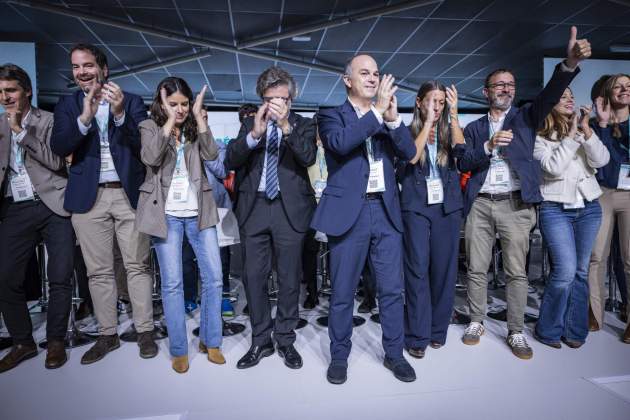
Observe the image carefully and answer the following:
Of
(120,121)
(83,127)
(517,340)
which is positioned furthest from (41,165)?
(517,340)

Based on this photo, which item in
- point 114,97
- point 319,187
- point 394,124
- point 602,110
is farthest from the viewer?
point 319,187

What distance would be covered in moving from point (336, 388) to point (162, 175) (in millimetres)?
1516

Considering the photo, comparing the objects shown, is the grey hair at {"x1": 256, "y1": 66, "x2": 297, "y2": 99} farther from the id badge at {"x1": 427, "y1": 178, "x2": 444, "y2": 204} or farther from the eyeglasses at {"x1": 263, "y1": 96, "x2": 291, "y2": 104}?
the id badge at {"x1": 427, "y1": 178, "x2": 444, "y2": 204}

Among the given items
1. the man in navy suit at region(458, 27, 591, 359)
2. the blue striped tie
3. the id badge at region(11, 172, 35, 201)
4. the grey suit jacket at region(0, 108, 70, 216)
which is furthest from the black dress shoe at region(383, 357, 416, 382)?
the id badge at region(11, 172, 35, 201)

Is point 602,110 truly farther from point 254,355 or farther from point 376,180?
point 254,355

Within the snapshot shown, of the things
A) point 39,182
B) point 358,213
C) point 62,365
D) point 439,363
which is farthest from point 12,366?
point 439,363

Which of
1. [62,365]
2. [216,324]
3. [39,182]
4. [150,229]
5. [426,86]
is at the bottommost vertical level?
[62,365]

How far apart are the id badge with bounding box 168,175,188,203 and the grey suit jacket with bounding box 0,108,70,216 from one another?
28.0 inches

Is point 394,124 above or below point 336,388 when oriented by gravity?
above

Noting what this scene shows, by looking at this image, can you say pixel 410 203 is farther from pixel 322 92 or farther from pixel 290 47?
pixel 322 92

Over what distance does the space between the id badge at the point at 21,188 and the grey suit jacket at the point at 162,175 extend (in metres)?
0.74

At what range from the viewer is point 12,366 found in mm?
2477

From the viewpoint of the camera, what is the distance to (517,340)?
258 cm

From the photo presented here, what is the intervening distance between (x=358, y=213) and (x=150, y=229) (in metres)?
1.15
